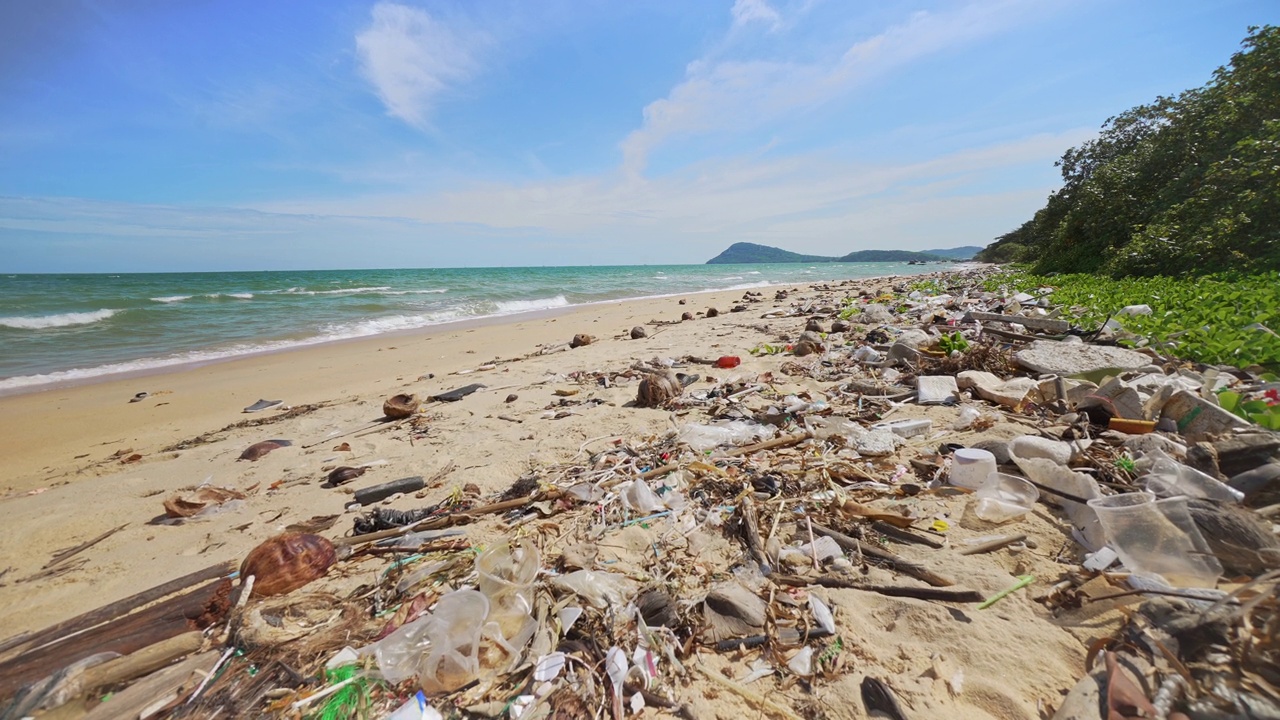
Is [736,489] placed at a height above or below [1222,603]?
below

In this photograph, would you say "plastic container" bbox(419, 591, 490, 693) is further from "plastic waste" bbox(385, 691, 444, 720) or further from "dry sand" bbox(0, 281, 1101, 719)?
"dry sand" bbox(0, 281, 1101, 719)

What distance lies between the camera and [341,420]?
212 inches

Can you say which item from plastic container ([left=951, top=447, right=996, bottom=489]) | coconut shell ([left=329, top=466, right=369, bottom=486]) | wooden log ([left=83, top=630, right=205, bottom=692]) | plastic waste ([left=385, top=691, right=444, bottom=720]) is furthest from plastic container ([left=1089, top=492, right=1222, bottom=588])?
coconut shell ([left=329, top=466, right=369, bottom=486])

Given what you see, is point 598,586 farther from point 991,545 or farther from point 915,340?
point 915,340

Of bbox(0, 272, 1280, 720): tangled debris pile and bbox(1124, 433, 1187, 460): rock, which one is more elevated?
bbox(1124, 433, 1187, 460): rock

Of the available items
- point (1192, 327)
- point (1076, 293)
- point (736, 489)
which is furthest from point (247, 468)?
point (1076, 293)

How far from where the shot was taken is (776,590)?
1921mm

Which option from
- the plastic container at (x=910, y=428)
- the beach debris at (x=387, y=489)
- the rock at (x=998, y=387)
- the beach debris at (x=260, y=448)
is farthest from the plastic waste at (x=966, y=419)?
the beach debris at (x=260, y=448)

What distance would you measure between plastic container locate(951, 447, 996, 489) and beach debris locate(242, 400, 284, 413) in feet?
25.3

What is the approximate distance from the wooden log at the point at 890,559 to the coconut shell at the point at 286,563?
252cm

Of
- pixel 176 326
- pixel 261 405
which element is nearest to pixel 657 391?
pixel 261 405

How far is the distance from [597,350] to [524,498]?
5607 millimetres

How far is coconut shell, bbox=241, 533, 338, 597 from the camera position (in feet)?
7.27

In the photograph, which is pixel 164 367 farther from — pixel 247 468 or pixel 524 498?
pixel 524 498
